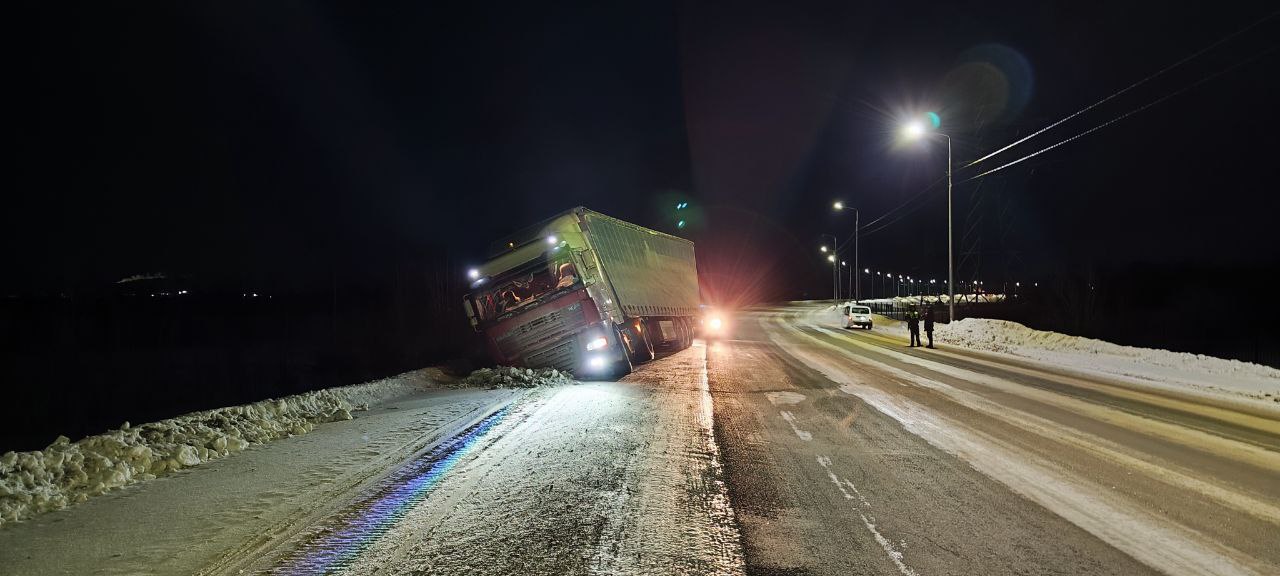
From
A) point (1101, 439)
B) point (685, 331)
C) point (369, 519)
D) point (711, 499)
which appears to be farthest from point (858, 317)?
point (369, 519)

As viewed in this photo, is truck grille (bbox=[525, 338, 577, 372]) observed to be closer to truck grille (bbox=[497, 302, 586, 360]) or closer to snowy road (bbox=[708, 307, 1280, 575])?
truck grille (bbox=[497, 302, 586, 360])

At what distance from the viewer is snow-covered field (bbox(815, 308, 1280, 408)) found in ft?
46.7

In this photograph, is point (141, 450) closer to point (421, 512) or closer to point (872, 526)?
point (421, 512)

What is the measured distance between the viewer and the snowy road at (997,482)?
14.6 feet

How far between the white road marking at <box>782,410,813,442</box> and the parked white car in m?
34.9

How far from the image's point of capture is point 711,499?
5680mm

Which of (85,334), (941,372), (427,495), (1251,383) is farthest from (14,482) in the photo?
(85,334)

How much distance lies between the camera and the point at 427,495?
19.5ft

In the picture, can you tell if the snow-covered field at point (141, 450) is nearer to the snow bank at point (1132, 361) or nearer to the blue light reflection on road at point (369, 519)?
the blue light reflection on road at point (369, 519)

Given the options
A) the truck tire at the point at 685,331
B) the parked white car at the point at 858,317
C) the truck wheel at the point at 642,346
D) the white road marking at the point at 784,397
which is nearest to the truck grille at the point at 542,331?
the truck wheel at the point at 642,346

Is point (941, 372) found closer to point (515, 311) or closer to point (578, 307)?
point (578, 307)

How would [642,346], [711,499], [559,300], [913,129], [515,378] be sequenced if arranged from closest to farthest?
[711,499], [515,378], [559,300], [642,346], [913,129]

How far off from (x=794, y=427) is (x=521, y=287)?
8260mm

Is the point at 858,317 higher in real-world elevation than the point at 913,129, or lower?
lower
